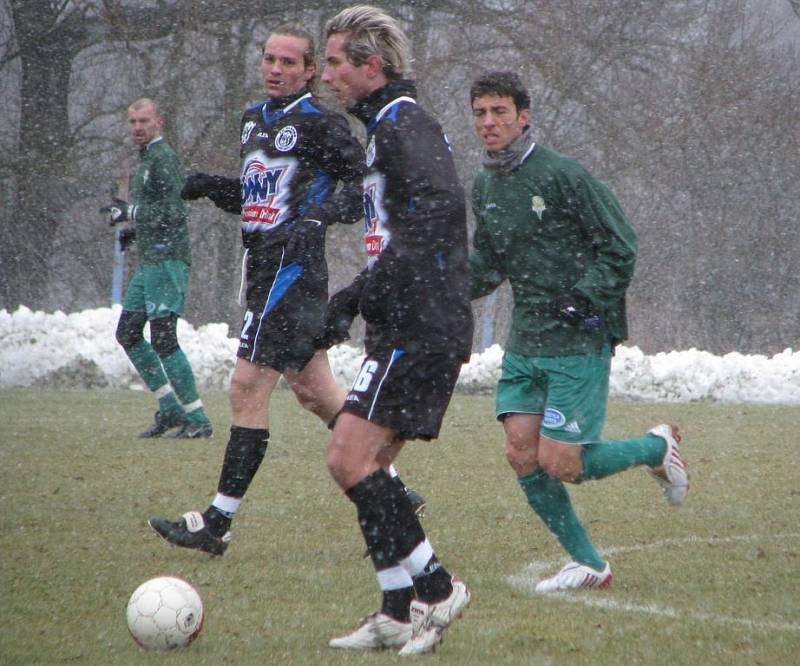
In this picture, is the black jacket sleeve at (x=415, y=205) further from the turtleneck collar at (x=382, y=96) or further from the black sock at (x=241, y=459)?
the black sock at (x=241, y=459)

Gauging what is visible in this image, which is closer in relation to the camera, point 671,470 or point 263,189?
point 671,470

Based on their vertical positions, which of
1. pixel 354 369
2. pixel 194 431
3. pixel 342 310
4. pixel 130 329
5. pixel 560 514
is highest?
pixel 342 310

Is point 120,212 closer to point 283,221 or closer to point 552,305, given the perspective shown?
point 283,221

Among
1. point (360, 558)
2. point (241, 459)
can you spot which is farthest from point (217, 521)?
point (360, 558)

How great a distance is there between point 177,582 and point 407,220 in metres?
1.26

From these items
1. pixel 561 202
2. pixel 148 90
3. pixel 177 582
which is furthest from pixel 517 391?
pixel 148 90

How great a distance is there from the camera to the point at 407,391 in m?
3.76

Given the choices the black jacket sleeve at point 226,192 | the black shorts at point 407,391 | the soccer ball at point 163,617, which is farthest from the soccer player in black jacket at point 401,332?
the black jacket sleeve at point 226,192

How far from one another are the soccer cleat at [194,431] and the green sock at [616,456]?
4.78 meters

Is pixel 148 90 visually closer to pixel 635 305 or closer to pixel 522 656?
pixel 635 305

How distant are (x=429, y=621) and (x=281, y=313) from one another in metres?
1.94

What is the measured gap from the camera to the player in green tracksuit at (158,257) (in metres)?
8.69

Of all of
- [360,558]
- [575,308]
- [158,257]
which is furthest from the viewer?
[158,257]

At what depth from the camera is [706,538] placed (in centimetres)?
570
